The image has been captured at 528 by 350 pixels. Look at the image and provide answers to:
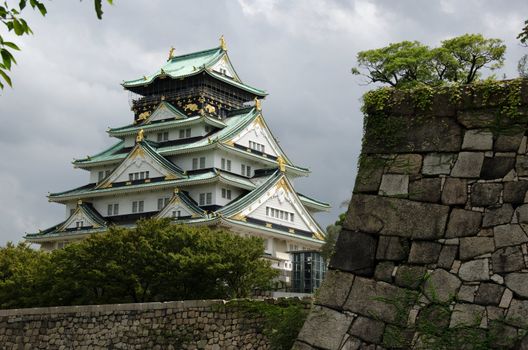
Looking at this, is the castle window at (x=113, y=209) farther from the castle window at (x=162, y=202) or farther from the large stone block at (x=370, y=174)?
the large stone block at (x=370, y=174)

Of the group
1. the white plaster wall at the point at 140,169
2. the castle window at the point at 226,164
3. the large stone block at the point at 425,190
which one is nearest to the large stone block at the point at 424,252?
the large stone block at the point at 425,190

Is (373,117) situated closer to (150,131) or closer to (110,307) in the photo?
(110,307)

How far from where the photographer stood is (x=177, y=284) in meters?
30.9

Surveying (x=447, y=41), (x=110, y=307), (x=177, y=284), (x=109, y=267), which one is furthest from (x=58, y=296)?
(x=447, y=41)

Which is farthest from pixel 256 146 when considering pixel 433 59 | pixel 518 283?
pixel 518 283

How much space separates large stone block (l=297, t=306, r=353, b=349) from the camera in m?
9.55

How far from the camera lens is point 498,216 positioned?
30.1 ft


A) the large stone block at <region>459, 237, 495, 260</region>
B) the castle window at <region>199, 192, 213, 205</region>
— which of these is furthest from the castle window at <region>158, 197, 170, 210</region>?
the large stone block at <region>459, 237, 495, 260</region>

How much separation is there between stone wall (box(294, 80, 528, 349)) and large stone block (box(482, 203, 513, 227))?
0.04 feet

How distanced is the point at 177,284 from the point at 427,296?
22.3 m

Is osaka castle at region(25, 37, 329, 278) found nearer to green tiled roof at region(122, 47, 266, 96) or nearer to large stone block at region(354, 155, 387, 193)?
green tiled roof at region(122, 47, 266, 96)

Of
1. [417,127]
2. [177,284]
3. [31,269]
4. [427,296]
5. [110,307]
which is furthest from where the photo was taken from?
[31,269]

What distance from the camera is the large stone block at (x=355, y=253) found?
31.8ft

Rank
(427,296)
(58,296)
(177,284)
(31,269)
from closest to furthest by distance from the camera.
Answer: (427,296)
(177,284)
(58,296)
(31,269)
